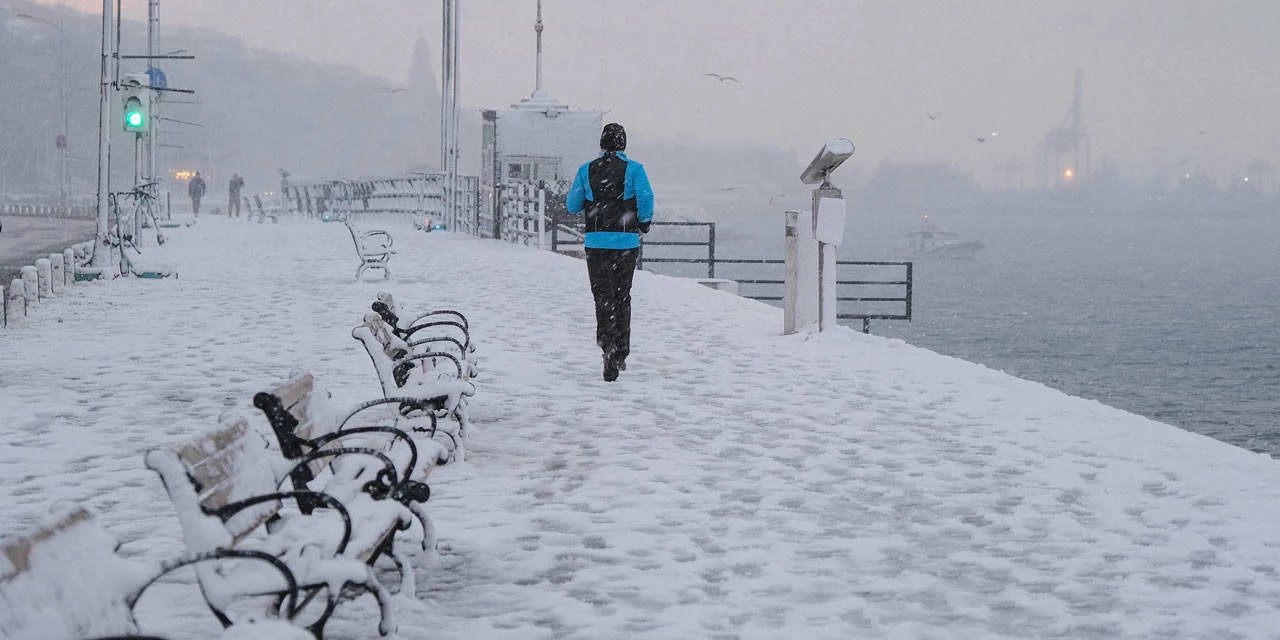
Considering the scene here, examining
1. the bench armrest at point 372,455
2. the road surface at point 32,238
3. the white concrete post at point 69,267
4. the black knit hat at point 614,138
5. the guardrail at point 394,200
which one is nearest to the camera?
the bench armrest at point 372,455

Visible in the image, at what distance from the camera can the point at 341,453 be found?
5316mm

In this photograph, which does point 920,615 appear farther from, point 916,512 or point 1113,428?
point 1113,428

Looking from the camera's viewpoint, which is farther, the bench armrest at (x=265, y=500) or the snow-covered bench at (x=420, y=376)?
the snow-covered bench at (x=420, y=376)

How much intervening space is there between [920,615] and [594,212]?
6593mm

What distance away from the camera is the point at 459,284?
871 inches

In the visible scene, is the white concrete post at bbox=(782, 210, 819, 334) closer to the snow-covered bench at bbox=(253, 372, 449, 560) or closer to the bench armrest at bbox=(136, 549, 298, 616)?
the snow-covered bench at bbox=(253, 372, 449, 560)

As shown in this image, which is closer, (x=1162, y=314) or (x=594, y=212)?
(x=594, y=212)

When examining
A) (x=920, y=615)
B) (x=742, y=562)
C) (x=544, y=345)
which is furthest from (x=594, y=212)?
(x=920, y=615)

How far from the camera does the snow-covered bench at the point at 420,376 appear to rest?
25.5 ft

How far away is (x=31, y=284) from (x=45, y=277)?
1.18 meters

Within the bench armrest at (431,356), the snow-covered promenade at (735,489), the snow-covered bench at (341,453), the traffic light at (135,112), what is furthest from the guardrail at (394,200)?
the snow-covered bench at (341,453)

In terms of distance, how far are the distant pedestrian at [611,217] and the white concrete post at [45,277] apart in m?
9.36

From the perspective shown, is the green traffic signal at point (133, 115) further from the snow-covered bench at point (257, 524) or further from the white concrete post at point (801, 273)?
the snow-covered bench at point (257, 524)

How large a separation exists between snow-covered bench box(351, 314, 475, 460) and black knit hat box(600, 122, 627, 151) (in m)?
2.61
